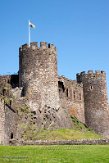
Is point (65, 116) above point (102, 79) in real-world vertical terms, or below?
below

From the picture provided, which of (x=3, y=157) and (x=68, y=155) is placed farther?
(x=68, y=155)

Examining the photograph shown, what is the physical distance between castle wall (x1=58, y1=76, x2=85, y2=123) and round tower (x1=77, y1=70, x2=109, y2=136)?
871mm

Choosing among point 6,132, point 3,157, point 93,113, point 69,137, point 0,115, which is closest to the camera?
point 3,157

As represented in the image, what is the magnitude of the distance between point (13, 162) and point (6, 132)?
1840 centimetres

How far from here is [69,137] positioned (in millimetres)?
44125

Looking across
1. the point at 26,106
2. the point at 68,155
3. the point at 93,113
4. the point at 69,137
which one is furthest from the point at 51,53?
the point at 68,155

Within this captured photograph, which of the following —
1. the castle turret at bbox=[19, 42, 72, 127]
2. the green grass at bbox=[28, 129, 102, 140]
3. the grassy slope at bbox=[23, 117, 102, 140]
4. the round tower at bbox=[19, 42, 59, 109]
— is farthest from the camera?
the round tower at bbox=[19, 42, 59, 109]

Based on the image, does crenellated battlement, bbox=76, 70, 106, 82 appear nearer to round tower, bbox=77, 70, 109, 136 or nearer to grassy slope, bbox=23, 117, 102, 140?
round tower, bbox=77, 70, 109, 136

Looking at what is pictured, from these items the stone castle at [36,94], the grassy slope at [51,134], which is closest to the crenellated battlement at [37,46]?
the stone castle at [36,94]

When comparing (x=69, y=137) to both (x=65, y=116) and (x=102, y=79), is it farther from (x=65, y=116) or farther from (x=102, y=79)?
(x=102, y=79)

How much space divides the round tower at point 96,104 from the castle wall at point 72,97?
871 millimetres

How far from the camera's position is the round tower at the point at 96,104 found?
5844 cm

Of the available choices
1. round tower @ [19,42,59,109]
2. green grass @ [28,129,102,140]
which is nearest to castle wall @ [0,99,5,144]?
green grass @ [28,129,102,140]

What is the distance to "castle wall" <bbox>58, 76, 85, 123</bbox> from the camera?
54069 mm
